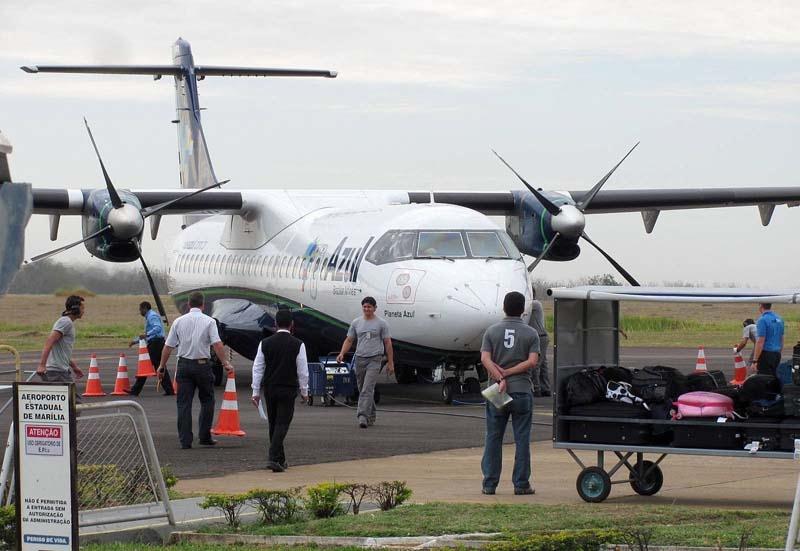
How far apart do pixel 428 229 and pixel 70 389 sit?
1275 centimetres

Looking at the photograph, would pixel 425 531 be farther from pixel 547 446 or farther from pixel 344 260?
pixel 344 260

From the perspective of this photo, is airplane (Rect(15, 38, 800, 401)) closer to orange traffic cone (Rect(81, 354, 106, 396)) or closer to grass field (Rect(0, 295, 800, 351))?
orange traffic cone (Rect(81, 354, 106, 396))

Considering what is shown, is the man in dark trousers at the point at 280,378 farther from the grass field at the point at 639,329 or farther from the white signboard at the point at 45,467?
the grass field at the point at 639,329

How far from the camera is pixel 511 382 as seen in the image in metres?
11.4

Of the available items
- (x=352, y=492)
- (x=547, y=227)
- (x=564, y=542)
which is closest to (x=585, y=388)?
(x=352, y=492)

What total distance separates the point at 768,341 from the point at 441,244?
461cm

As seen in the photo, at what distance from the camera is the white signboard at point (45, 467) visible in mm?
7055

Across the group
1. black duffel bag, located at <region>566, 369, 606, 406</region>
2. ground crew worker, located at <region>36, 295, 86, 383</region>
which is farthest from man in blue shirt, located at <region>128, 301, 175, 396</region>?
black duffel bag, located at <region>566, 369, 606, 406</region>

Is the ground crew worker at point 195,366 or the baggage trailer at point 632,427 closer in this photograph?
the baggage trailer at point 632,427

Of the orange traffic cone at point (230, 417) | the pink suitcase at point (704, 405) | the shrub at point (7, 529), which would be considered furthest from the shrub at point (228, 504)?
the orange traffic cone at point (230, 417)

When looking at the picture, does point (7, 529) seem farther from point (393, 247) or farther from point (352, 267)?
point (352, 267)

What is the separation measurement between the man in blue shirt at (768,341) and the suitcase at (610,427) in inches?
278

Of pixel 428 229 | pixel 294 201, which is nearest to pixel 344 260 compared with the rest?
pixel 428 229

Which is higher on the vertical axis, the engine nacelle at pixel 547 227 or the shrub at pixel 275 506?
the engine nacelle at pixel 547 227
